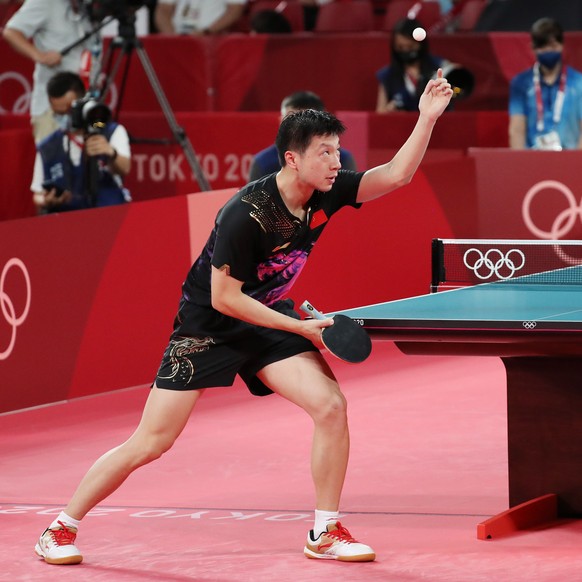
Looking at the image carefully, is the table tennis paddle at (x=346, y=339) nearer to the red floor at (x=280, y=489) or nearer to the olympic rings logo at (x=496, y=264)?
the red floor at (x=280, y=489)

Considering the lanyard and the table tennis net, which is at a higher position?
the lanyard

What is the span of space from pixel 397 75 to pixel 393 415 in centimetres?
479

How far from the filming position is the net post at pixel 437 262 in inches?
243

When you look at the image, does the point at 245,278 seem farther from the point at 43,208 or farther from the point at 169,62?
the point at 169,62

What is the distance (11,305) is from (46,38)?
397 cm

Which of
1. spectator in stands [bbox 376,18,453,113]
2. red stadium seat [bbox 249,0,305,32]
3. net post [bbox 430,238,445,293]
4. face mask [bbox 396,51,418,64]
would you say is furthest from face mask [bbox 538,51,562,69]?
net post [bbox 430,238,445,293]

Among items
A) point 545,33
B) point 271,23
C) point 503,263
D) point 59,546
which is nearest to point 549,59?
point 545,33

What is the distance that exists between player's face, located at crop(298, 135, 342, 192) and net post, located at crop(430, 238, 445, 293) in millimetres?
1255

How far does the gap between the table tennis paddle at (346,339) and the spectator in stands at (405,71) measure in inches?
262

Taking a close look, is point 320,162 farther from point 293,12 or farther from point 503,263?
point 293,12

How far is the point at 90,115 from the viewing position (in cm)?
952

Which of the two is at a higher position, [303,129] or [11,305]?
[303,129]

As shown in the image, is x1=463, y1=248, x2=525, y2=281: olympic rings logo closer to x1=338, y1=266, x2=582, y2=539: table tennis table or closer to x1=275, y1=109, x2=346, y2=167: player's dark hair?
x1=338, y1=266, x2=582, y2=539: table tennis table

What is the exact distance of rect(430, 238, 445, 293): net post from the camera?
20.3ft
